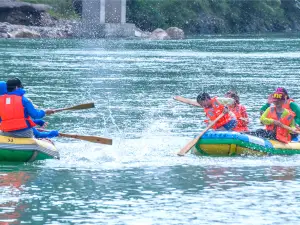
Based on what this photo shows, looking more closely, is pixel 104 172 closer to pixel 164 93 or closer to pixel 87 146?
pixel 87 146

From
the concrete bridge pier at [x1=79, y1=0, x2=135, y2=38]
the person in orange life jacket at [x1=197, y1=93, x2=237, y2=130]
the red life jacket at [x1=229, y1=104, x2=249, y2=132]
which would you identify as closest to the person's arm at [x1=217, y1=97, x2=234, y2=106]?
the person in orange life jacket at [x1=197, y1=93, x2=237, y2=130]

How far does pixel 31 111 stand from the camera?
18.1 metres

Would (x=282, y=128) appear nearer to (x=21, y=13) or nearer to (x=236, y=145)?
(x=236, y=145)

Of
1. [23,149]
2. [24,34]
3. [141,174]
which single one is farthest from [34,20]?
[141,174]

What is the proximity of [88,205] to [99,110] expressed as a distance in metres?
14.3

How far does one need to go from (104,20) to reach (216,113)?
263ft

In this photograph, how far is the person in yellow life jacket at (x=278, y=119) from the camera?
19734mm

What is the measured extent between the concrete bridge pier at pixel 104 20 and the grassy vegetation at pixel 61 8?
10.2 ft

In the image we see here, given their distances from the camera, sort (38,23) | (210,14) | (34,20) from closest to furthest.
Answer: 1. (38,23)
2. (34,20)
3. (210,14)

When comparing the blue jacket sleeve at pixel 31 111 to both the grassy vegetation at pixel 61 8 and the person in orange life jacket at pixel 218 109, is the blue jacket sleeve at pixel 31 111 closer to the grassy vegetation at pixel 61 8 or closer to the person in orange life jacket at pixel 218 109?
the person in orange life jacket at pixel 218 109

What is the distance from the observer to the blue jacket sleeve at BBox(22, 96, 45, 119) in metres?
18.0

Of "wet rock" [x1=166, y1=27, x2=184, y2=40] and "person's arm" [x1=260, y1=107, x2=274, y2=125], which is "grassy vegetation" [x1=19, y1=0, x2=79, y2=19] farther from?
"person's arm" [x1=260, y1=107, x2=274, y2=125]

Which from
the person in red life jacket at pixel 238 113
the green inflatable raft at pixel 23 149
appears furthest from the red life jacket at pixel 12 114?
the person in red life jacket at pixel 238 113

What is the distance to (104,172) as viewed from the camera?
18.0m
